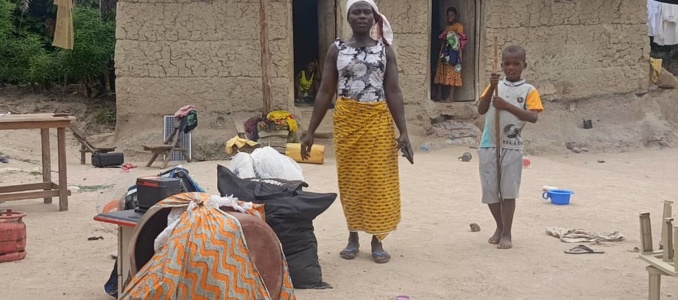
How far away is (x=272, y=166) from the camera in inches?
213

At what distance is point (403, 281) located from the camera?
4863 millimetres

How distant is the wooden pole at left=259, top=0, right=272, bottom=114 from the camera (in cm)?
1064

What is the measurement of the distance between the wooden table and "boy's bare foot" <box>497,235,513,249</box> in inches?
152

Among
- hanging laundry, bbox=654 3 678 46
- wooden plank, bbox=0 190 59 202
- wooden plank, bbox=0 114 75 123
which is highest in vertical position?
hanging laundry, bbox=654 3 678 46

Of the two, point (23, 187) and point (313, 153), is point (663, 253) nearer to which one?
point (23, 187)

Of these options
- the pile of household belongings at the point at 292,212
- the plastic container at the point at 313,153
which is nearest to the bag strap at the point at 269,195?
the pile of household belongings at the point at 292,212

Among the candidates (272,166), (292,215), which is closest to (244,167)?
(272,166)

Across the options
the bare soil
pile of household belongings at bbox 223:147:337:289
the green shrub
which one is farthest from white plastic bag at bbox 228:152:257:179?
the green shrub

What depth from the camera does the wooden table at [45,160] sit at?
681cm

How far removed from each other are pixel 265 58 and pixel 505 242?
5938 mm

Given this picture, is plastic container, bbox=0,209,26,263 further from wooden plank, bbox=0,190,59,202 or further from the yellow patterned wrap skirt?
the yellow patterned wrap skirt

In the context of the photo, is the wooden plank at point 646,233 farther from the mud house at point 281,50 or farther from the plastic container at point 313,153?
the mud house at point 281,50

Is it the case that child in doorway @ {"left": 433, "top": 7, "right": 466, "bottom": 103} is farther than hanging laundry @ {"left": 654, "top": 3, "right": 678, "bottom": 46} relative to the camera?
No

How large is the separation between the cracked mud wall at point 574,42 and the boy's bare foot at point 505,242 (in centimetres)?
652
